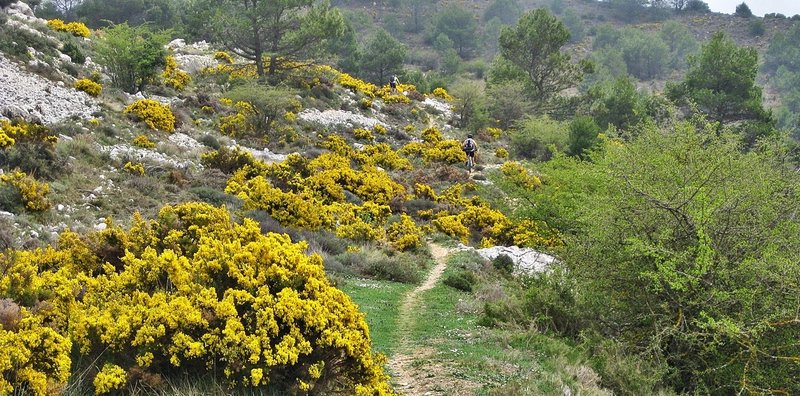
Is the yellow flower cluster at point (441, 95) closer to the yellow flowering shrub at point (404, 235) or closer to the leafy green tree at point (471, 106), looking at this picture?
the leafy green tree at point (471, 106)

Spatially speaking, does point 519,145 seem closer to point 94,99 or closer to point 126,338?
point 94,99

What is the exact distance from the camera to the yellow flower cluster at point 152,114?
773 inches

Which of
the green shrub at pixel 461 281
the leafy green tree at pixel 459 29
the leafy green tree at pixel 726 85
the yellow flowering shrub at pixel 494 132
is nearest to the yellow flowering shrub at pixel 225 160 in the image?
the green shrub at pixel 461 281

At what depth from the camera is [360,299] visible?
33.3 feet

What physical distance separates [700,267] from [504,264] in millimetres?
7503

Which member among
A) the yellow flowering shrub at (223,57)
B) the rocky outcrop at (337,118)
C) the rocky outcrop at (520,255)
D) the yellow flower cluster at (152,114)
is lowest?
the rocky outcrop at (520,255)

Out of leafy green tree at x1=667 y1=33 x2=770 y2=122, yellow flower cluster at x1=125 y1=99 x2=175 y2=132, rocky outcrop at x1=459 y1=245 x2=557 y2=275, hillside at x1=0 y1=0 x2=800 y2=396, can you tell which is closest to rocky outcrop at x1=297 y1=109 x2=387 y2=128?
hillside at x1=0 y1=0 x2=800 y2=396

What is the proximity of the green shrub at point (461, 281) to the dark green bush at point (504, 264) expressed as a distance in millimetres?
1901

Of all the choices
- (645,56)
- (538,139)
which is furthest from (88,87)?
(645,56)

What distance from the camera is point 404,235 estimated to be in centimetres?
1628

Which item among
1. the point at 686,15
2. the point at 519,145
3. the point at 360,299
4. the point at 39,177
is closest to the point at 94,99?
the point at 39,177

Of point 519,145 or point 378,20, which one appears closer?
point 519,145

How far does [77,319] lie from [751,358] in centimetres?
738

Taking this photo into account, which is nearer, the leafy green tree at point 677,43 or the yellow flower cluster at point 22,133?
the yellow flower cluster at point 22,133
